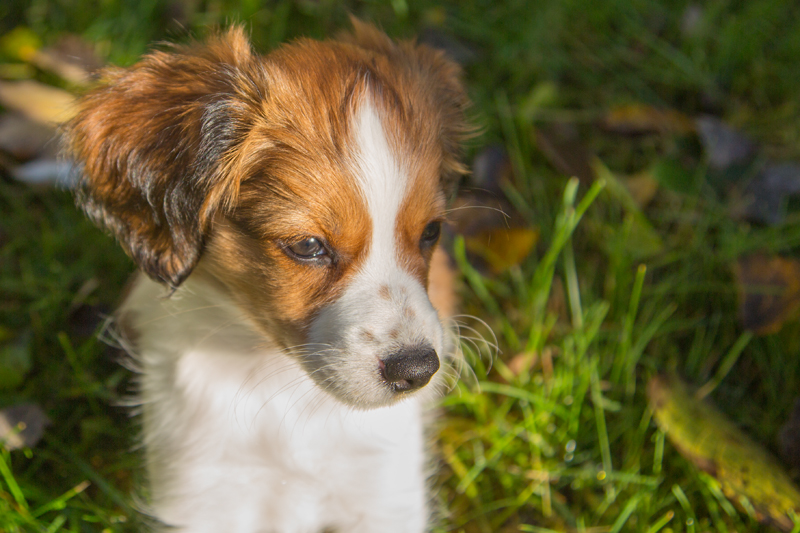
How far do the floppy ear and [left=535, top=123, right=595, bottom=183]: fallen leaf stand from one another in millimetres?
2104

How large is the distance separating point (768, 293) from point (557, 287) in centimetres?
97

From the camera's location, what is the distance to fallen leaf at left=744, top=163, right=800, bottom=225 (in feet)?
12.6

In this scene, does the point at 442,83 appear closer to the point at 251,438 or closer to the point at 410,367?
the point at 410,367

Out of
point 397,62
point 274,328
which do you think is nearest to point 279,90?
point 397,62

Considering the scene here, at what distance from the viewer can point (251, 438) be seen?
2.75m

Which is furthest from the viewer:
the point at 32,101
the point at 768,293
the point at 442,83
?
the point at 32,101

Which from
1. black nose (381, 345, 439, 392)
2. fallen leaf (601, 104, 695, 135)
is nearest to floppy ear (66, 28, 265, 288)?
black nose (381, 345, 439, 392)

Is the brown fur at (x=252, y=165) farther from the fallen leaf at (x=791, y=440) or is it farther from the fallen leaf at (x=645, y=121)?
the fallen leaf at (x=645, y=121)

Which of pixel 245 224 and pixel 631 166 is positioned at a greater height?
pixel 245 224

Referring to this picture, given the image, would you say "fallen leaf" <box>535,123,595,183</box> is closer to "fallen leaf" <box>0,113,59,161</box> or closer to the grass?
the grass

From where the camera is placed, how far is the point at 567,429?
325 centimetres

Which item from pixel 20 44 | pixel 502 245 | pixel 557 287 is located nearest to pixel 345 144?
pixel 502 245

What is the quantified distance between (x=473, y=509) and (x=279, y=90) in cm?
192

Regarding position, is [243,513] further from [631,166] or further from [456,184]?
[631,166]
